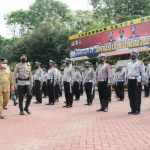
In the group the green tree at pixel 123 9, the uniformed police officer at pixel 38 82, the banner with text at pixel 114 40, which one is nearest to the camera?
the uniformed police officer at pixel 38 82

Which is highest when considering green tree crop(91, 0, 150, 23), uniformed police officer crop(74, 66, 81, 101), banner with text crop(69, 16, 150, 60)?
green tree crop(91, 0, 150, 23)

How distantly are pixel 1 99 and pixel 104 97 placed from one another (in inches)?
125

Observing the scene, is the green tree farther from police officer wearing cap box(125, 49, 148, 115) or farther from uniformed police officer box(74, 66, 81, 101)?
police officer wearing cap box(125, 49, 148, 115)

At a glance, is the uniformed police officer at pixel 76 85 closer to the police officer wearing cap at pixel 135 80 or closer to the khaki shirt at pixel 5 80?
the khaki shirt at pixel 5 80

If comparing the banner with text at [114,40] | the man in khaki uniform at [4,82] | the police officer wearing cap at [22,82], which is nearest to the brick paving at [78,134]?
the man in khaki uniform at [4,82]

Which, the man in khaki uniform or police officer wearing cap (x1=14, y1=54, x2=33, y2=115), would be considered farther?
police officer wearing cap (x1=14, y1=54, x2=33, y2=115)

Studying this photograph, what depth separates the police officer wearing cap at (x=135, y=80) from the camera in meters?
8.37

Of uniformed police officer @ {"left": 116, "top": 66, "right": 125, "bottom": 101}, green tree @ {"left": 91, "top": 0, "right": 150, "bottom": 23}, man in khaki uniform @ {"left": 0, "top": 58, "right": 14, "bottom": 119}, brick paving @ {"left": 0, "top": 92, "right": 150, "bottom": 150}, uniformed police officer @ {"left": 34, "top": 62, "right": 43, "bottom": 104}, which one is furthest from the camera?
green tree @ {"left": 91, "top": 0, "right": 150, "bottom": 23}

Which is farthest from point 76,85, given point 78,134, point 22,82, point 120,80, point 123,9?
point 123,9

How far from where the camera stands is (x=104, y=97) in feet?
30.9

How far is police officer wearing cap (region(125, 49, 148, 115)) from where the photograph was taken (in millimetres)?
8367

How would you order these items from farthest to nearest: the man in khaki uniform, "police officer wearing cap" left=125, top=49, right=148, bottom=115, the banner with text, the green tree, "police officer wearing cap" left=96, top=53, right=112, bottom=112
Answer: the green tree
the banner with text
"police officer wearing cap" left=96, top=53, right=112, bottom=112
the man in khaki uniform
"police officer wearing cap" left=125, top=49, right=148, bottom=115

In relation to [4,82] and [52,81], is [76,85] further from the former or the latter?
[4,82]

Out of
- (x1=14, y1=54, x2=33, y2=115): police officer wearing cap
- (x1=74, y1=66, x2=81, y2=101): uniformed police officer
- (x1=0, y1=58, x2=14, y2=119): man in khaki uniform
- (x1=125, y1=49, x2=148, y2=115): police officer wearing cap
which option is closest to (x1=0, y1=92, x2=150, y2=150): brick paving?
(x1=125, y1=49, x2=148, y2=115): police officer wearing cap
